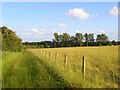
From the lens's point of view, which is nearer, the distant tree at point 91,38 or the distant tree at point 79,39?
the distant tree at point 79,39

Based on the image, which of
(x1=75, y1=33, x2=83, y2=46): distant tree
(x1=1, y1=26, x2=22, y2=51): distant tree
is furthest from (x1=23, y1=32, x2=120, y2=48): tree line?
(x1=1, y1=26, x2=22, y2=51): distant tree

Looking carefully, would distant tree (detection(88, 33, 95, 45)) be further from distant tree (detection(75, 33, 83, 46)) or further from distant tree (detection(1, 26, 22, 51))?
distant tree (detection(1, 26, 22, 51))

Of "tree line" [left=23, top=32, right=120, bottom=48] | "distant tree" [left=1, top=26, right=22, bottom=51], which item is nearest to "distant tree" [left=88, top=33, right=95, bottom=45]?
"tree line" [left=23, top=32, right=120, bottom=48]

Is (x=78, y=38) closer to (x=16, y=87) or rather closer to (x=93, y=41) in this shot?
(x=93, y=41)

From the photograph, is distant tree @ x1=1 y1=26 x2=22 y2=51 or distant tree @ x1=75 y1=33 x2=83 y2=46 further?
distant tree @ x1=75 y1=33 x2=83 y2=46

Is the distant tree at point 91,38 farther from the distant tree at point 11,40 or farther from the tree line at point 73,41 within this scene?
the distant tree at point 11,40

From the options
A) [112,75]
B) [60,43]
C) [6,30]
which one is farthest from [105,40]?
[112,75]

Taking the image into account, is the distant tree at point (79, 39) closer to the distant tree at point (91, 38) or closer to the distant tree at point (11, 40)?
the distant tree at point (91, 38)

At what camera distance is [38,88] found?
10719 mm

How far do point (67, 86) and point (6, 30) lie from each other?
62.2 meters

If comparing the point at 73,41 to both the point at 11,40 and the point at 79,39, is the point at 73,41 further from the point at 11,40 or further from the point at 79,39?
the point at 11,40

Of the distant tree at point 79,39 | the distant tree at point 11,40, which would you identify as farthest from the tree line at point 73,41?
the distant tree at point 11,40

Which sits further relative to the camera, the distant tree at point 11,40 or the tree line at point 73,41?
the tree line at point 73,41

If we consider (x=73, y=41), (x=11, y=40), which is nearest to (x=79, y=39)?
(x=73, y=41)
